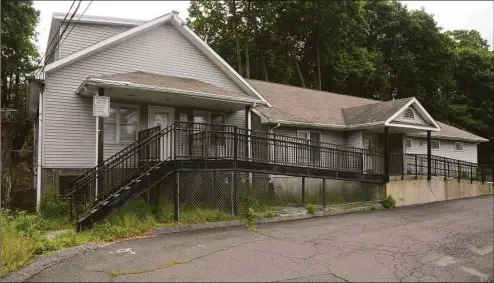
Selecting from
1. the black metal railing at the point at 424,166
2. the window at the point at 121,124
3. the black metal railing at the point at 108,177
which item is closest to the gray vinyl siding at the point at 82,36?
the window at the point at 121,124

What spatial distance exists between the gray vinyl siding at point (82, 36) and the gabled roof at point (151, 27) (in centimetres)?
116

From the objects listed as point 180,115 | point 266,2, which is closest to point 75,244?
point 180,115

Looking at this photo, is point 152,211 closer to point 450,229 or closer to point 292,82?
point 450,229

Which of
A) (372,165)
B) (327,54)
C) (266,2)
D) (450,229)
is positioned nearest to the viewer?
(450,229)

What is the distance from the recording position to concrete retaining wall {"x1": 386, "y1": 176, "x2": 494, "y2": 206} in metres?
16.5

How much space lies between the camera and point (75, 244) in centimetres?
820

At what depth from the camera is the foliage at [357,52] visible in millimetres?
35647

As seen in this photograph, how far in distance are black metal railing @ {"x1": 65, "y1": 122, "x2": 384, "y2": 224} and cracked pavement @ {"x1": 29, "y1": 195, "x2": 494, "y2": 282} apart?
2.24m

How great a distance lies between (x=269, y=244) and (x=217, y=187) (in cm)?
447

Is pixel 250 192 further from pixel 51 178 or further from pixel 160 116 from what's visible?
pixel 51 178

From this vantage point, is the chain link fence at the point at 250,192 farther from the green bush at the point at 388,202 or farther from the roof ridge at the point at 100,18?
the roof ridge at the point at 100,18

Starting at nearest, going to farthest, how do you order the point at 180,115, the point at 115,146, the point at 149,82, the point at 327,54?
→ the point at 149,82, the point at 115,146, the point at 180,115, the point at 327,54

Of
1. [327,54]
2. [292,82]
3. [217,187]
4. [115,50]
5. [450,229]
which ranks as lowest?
[450,229]

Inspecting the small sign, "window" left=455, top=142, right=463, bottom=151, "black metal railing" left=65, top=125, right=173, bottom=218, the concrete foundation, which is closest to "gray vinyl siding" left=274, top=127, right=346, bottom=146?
"black metal railing" left=65, top=125, right=173, bottom=218
